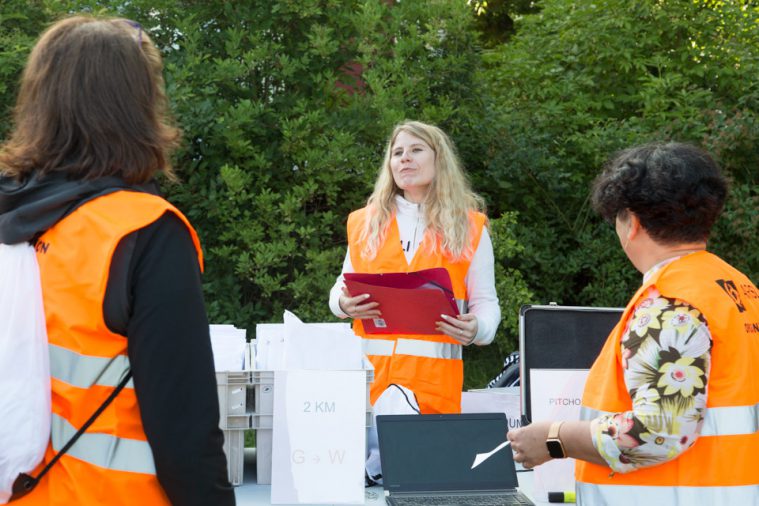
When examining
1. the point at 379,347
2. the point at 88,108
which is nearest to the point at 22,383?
the point at 88,108

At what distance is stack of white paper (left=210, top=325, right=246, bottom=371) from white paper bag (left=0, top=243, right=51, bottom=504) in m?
0.94

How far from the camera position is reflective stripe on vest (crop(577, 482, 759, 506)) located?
73.2 inches

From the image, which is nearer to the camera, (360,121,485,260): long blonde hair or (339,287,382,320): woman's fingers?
(339,287,382,320): woman's fingers

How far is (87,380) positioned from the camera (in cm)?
153

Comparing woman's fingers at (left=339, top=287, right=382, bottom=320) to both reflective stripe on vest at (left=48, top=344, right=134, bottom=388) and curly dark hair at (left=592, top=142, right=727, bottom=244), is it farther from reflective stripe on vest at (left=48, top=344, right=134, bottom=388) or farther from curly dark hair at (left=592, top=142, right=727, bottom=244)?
reflective stripe on vest at (left=48, top=344, right=134, bottom=388)

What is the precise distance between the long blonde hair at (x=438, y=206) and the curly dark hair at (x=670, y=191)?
1.51m

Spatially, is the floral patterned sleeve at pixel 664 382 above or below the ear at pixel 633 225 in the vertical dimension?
below

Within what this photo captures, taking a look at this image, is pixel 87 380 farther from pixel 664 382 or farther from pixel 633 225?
pixel 633 225

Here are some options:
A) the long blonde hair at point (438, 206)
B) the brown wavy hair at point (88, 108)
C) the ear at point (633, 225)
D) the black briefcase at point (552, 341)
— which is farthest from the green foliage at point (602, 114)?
the brown wavy hair at point (88, 108)

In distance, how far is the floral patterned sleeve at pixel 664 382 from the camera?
5.89 feet

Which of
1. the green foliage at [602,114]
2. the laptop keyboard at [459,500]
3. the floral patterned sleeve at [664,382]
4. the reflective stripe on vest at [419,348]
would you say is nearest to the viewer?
the floral patterned sleeve at [664,382]

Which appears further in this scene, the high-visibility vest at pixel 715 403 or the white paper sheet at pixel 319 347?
the white paper sheet at pixel 319 347

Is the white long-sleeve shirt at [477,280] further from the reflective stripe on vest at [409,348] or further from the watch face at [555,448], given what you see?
the watch face at [555,448]

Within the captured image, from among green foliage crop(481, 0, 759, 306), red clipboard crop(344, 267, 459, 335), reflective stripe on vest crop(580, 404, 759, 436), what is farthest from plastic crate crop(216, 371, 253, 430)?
green foliage crop(481, 0, 759, 306)
